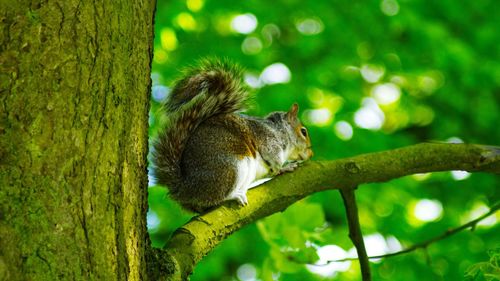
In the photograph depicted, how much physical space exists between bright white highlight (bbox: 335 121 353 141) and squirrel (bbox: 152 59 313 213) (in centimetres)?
220

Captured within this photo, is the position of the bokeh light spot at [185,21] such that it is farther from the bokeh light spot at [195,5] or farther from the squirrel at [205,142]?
the squirrel at [205,142]

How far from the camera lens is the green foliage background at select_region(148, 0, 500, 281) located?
496cm

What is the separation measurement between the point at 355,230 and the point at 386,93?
4.31m

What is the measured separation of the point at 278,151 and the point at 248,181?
17.9 inches

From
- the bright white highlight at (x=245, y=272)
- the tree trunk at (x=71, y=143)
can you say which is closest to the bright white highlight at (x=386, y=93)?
the bright white highlight at (x=245, y=272)

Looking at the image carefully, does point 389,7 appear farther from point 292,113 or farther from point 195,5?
point 292,113

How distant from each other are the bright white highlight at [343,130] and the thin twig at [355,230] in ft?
9.28

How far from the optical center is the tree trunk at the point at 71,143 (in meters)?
1.40

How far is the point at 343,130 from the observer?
5.32 m

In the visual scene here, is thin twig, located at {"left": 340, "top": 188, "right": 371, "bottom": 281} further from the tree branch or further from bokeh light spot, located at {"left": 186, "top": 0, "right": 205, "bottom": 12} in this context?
bokeh light spot, located at {"left": 186, "top": 0, "right": 205, "bottom": 12}

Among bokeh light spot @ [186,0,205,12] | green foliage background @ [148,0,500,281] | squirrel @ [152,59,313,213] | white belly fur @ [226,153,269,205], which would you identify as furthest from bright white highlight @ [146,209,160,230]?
squirrel @ [152,59,313,213]

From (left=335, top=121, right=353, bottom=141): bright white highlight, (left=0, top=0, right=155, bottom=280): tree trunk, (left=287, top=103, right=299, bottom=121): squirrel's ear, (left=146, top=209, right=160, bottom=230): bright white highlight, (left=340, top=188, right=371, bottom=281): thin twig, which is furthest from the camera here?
(left=146, top=209, right=160, bottom=230): bright white highlight

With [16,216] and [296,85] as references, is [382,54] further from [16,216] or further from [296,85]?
[16,216]

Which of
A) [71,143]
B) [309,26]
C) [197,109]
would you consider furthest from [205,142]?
[309,26]
